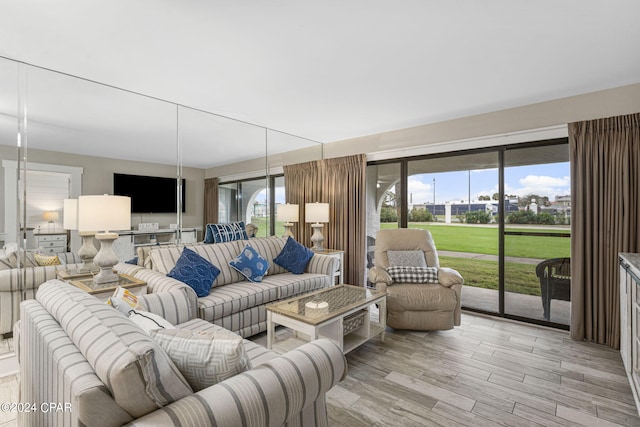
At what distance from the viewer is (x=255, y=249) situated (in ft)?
12.0

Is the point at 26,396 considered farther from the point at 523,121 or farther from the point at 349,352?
the point at 523,121

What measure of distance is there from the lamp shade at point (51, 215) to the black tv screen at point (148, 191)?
1.58ft

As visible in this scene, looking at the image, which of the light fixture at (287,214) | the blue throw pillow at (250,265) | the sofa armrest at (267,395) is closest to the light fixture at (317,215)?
the light fixture at (287,214)

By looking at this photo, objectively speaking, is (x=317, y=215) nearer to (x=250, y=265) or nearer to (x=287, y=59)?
(x=250, y=265)

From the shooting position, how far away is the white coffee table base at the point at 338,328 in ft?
7.11

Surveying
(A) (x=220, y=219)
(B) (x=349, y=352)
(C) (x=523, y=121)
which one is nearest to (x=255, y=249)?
(A) (x=220, y=219)

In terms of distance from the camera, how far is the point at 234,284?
10.4 ft

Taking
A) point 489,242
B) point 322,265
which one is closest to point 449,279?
point 489,242

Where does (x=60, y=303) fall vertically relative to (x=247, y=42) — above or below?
below

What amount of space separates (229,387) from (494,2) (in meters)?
2.28

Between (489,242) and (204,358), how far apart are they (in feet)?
11.8

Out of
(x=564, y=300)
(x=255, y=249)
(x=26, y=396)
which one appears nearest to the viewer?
(x=26, y=396)

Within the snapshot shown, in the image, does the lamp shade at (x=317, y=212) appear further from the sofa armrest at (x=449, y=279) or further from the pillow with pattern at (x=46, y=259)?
the pillow with pattern at (x=46, y=259)

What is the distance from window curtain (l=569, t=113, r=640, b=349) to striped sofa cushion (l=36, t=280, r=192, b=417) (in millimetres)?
3535
